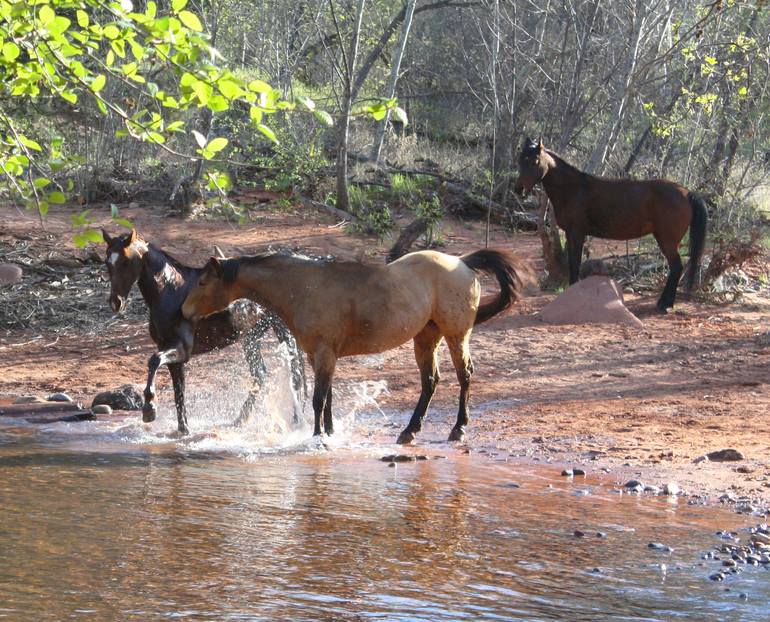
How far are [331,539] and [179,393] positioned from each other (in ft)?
12.1

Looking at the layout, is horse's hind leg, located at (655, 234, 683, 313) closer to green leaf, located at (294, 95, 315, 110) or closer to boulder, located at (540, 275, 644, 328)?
boulder, located at (540, 275, 644, 328)

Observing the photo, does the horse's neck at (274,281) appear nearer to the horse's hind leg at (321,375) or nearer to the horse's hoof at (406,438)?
the horse's hind leg at (321,375)

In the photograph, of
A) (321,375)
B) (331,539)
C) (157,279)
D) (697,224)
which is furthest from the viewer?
(697,224)

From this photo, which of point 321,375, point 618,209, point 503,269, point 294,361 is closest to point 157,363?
point 321,375

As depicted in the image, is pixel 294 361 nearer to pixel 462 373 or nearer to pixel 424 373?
pixel 424 373

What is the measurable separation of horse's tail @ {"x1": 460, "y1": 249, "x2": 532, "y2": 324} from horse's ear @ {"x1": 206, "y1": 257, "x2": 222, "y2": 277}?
6.86ft

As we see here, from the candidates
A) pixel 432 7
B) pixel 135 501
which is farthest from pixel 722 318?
pixel 432 7

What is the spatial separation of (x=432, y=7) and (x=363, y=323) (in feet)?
61.0

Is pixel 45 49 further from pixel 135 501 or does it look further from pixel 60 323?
pixel 60 323

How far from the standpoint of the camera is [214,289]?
29.1 feet

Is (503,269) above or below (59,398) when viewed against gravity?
above

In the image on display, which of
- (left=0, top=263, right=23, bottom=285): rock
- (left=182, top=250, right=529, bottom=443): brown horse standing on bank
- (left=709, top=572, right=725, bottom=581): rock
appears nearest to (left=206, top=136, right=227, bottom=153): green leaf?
(left=709, top=572, right=725, bottom=581): rock

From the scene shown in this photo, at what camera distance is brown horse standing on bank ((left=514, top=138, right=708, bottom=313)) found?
1364 cm

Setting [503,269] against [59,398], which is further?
[59,398]
